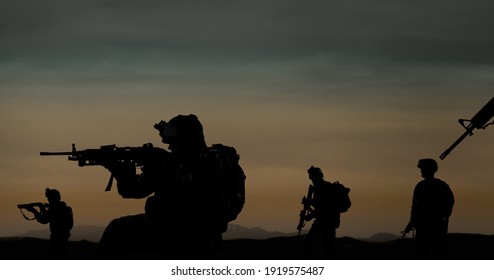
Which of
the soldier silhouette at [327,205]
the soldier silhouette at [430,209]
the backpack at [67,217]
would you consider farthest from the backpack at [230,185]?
the backpack at [67,217]

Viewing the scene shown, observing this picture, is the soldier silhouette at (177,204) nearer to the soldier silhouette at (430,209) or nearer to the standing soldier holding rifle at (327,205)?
the soldier silhouette at (430,209)

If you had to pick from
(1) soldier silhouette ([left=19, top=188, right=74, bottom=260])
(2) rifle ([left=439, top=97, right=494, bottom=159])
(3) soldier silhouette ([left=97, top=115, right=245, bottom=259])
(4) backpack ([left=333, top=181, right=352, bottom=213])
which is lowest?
(3) soldier silhouette ([left=97, top=115, right=245, bottom=259])

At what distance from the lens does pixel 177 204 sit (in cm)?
814

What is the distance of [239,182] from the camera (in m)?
8.46

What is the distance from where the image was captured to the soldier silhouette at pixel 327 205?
16.0 m

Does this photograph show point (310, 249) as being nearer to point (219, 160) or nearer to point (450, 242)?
point (219, 160)

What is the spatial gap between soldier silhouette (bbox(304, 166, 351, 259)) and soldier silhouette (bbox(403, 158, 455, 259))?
1.72m

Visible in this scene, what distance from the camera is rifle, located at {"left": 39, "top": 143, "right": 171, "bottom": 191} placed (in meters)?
8.73

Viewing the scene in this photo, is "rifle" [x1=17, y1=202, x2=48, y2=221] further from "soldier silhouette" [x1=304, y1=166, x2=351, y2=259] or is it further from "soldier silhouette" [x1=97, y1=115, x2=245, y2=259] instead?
"soldier silhouette" [x1=97, y1=115, x2=245, y2=259]

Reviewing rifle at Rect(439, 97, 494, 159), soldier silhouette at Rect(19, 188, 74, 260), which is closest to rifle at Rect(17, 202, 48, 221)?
soldier silhouette at Rect(19, 188, 74, 260)
